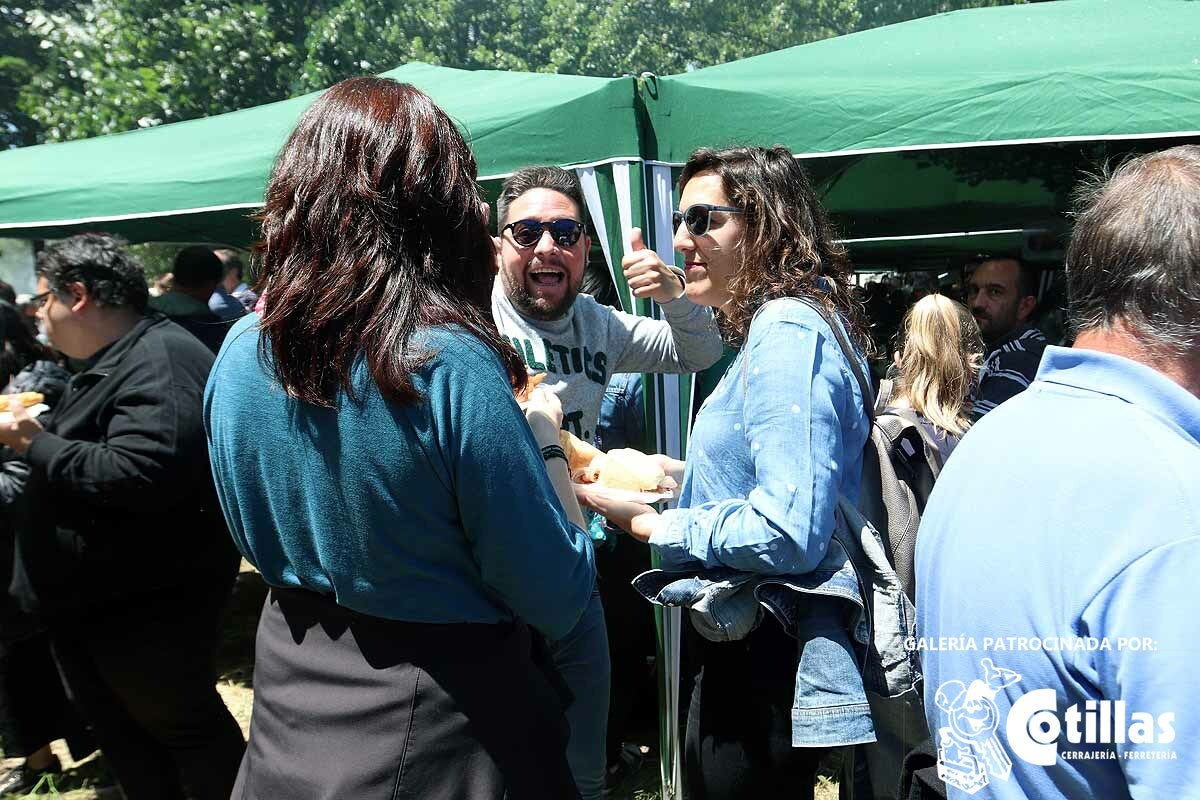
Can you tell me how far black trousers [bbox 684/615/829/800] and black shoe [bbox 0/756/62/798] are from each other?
3114mm

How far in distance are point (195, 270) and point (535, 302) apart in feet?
10.7

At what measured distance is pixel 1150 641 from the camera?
2.66ft

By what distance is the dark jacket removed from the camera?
7.89 feet

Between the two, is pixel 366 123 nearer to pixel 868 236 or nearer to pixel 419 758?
pixel 419 758

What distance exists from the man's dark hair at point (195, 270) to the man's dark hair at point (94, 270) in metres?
2.54

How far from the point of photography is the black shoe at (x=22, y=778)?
11.6ft

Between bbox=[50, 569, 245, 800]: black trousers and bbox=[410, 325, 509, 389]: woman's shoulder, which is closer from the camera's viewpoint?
bbox=[410, 325, 509, 389]: woman's shoulder

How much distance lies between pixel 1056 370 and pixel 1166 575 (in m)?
0.26

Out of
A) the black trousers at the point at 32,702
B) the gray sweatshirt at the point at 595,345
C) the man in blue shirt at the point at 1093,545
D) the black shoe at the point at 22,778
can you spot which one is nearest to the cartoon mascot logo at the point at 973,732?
the man in blue shirt at the point at 1093,545

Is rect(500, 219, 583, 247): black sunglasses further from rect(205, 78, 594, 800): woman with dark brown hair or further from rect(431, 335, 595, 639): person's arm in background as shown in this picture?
rect(431, 335, 595, 639): person's arm in background

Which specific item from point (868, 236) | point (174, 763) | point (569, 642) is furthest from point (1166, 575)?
point (868, 236)

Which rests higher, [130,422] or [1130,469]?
[1130,469]

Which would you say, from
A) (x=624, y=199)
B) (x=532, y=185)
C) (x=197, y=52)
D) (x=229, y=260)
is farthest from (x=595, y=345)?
(x=197, y=52)

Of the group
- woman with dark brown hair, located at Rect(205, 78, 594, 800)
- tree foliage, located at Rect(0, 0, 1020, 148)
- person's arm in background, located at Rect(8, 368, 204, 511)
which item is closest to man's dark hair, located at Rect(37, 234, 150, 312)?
person's arm in background, located at Rect(8, 368, 204, 511)
